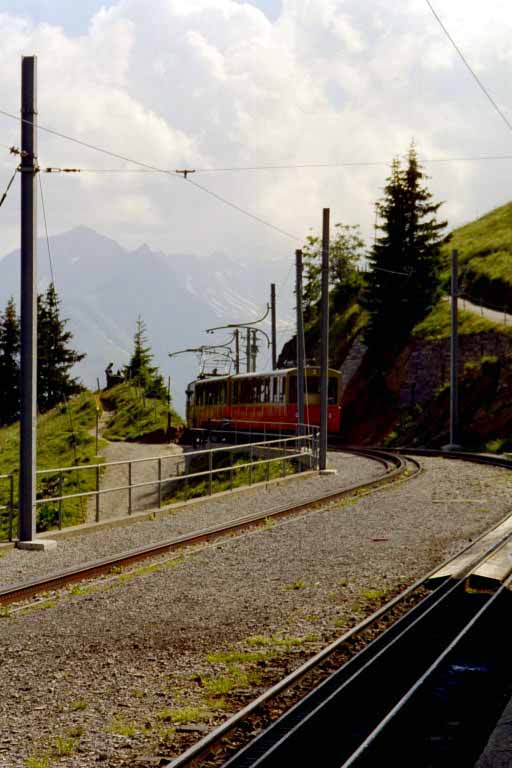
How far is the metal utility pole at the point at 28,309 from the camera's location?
51.8 ft

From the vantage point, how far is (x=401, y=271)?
58938mm

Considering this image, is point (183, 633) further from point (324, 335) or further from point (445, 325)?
point (445, 325)

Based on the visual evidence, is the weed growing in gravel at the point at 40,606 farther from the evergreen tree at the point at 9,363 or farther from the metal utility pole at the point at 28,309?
the evergreen tree at the point at 9,363

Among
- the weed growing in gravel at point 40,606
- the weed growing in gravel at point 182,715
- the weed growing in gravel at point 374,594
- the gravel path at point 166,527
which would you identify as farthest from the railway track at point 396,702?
the gravel path at point 166,527

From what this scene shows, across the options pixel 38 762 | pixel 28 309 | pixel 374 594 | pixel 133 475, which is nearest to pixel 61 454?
pixel 133 475

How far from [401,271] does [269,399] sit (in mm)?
18679

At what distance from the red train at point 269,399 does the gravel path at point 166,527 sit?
11707mm

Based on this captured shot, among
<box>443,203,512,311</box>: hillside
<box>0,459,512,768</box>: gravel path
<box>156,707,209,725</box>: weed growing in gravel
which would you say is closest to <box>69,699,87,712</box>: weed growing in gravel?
<box>0,459,512,768</box>: gravel path

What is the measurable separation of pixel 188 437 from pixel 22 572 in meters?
47.8

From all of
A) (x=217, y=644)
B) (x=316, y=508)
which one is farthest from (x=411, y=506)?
(x=217, y=644)

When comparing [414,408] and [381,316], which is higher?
[381,316]

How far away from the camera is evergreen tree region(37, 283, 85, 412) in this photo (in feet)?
286

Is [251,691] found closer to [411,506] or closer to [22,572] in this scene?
[22,572]

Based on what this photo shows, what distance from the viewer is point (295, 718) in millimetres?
6730
